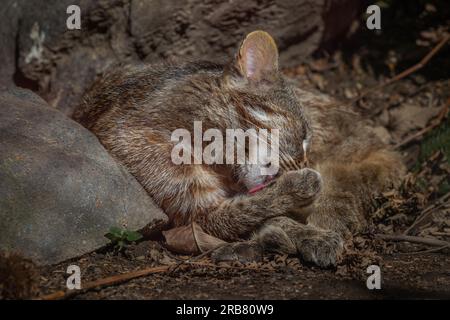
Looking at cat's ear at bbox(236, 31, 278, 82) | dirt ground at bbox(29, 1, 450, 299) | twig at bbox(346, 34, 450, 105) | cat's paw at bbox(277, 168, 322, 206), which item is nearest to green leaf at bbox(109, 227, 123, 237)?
dirt ground at bbox(29, 1, 450, 299)

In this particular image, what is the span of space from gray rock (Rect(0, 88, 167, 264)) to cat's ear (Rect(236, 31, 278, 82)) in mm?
1249

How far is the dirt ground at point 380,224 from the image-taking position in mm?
3898

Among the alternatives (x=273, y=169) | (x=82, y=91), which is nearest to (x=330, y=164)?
(x=273, y=169)

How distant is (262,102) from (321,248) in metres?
1.24

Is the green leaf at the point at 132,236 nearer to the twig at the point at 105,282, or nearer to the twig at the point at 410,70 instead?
the twig at the point at 105,282

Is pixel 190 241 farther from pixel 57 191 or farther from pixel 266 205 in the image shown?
pixel 57 191

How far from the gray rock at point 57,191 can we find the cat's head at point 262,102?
36.4 inches

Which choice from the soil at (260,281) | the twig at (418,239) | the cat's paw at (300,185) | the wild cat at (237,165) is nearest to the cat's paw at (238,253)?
the wild cat at (237,165)

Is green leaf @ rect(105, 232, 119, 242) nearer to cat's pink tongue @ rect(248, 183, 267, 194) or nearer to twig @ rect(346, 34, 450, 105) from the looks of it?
cat's pink tongue @ rect(248, 183, 267, 194)

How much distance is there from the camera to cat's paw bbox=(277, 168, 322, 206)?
4.72m

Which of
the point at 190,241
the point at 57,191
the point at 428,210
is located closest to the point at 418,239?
the point at 428,210

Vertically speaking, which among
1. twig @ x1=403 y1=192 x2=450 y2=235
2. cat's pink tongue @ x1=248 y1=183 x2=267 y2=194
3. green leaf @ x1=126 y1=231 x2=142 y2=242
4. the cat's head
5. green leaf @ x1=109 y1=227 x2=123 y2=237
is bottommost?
green leaf @ x1=126 y1=231 x2=142 y2=242

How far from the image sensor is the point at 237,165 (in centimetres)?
475

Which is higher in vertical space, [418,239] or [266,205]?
[266,205]
